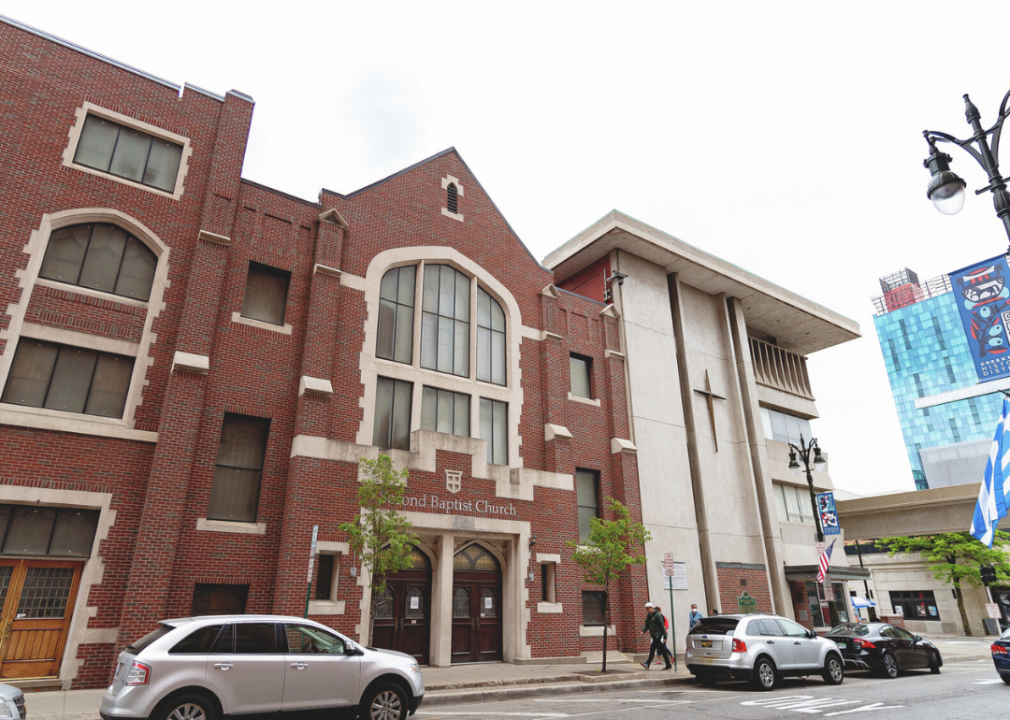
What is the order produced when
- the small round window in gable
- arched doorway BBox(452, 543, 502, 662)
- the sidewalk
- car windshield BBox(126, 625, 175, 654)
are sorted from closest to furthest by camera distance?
1. car windshield BBox(126, 625, 175, 654)
2. the sidewalk
3. arched doorway BBox(452, 543, 502, 662)
4. the small round window in gable

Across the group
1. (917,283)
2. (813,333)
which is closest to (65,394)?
(813,333)

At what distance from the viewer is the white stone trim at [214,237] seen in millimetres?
16266

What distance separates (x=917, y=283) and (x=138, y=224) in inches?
6579

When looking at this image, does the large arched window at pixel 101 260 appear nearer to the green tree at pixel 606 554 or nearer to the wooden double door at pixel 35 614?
the wooden double door at pixel 35 614

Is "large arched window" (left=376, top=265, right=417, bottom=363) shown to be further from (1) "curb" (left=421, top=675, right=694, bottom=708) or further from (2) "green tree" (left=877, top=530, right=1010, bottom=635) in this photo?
(2) "green tree" (left=877, top=530, right=1010, bottom=635)

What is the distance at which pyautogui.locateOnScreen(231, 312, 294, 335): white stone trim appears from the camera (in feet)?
54.6

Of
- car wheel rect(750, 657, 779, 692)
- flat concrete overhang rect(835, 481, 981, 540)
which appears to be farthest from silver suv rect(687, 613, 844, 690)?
flat concrete overhang rect(835, 481, 981, 540)

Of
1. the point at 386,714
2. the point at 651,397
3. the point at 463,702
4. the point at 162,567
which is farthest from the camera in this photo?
the point at 651,397

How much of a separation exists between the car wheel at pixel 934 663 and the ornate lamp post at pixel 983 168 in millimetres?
16705

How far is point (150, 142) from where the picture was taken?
17016mm

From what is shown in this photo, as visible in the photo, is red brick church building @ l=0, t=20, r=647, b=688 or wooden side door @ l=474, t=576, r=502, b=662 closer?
red brick church building @ l=0, t=20, r=647, b=688

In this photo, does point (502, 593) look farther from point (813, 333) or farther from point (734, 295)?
point (813, 333)

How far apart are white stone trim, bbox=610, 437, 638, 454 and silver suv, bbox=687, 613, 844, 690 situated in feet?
28.5

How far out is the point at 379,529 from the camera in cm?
1444
